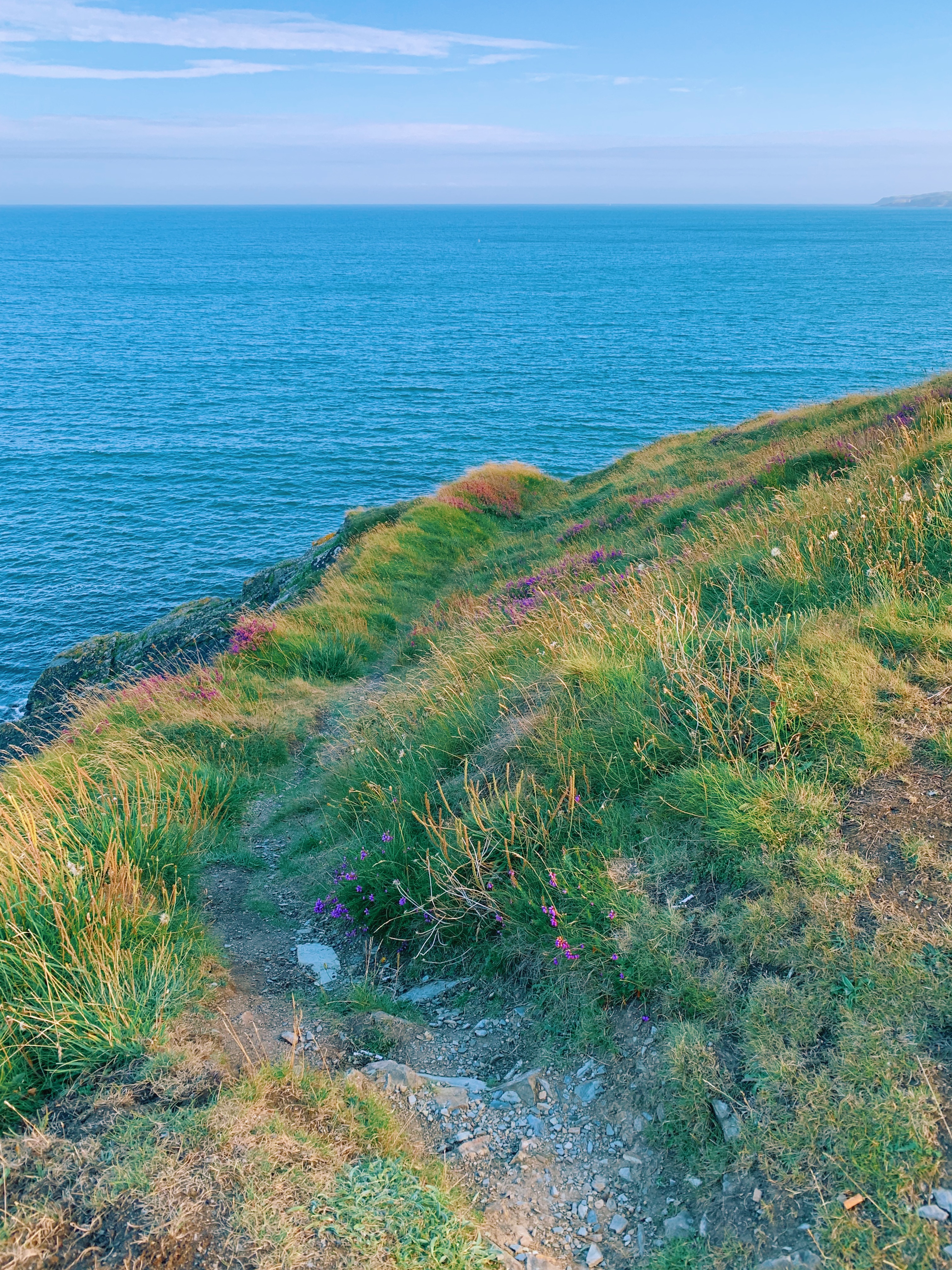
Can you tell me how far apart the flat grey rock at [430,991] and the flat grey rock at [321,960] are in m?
0.61

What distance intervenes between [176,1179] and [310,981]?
7.32 feet

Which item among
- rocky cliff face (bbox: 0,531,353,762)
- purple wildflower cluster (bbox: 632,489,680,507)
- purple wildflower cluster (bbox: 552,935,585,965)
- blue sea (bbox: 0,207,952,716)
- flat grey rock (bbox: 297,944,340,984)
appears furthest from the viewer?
blue sea (bbox: 0,207,952,716)

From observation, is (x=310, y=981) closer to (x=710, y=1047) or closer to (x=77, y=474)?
(x=710, y=1047)

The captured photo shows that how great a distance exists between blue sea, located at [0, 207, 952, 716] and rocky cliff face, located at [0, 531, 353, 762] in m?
2.79

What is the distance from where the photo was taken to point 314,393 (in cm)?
6275

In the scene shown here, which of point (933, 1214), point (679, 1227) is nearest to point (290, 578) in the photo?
point (679, 1227)

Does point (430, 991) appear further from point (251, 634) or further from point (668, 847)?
point (251, 634)

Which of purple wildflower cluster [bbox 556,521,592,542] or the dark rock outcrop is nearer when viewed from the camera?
A: purple wildflower cluster [bbox 556,521,592,542]

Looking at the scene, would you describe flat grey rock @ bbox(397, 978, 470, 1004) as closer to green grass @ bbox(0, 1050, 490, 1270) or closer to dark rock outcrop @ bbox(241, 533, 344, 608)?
green grass @ bbox(0, 1050, 490, 1270)

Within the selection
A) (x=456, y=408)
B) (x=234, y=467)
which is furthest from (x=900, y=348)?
(x=234, y=467)

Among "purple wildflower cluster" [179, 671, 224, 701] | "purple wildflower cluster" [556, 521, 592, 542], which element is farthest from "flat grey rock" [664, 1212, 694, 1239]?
"purple wildflower cluster" [556, 521, 592, 542]

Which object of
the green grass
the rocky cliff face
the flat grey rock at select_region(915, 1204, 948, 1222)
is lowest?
the rocky cliff face

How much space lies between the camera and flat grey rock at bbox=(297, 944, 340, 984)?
566cm

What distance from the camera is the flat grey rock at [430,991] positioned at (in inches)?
210
